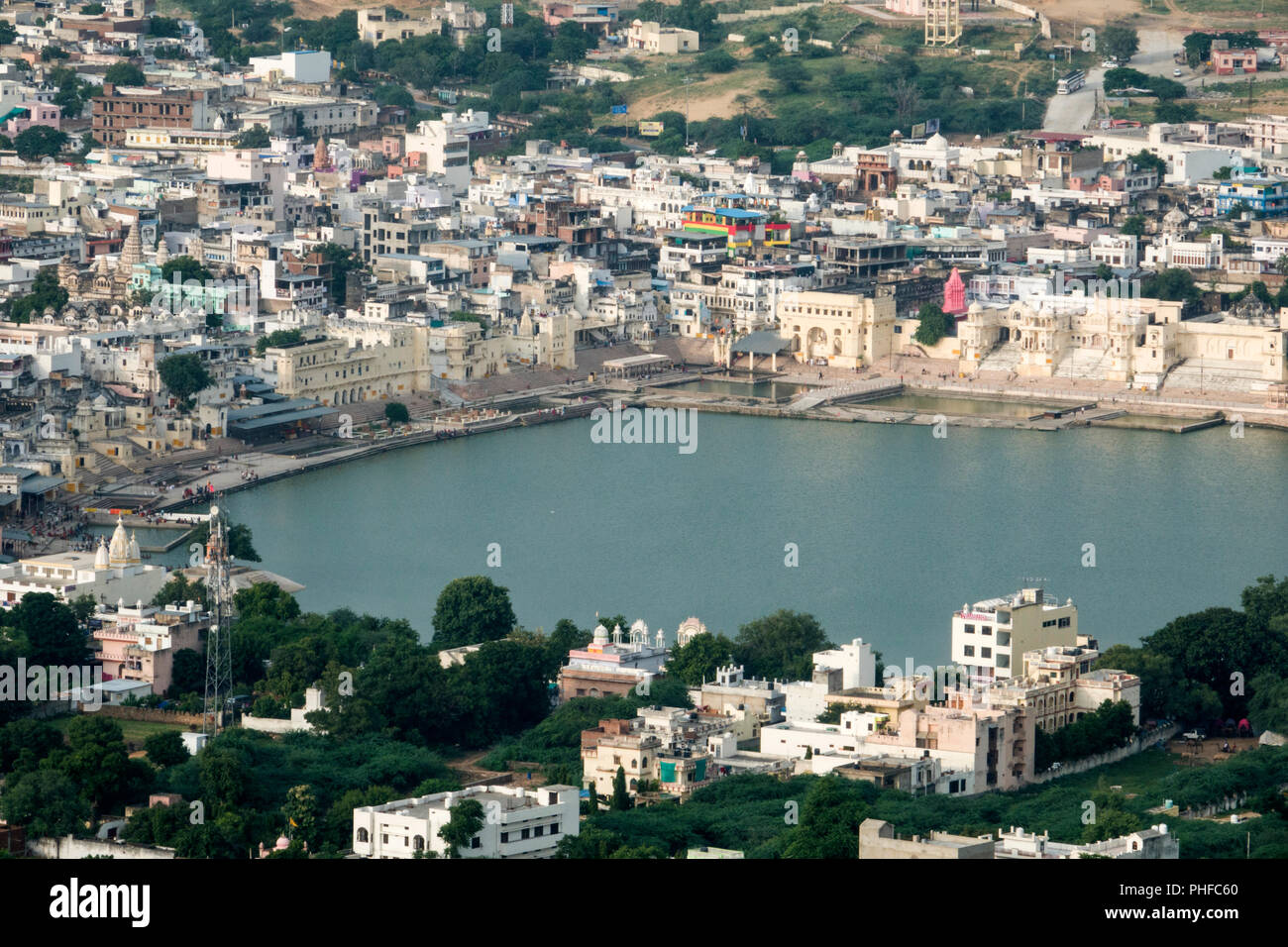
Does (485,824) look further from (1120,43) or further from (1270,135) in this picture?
(1120,43)

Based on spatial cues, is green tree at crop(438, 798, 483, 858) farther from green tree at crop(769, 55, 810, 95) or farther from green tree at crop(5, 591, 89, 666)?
green tree at crop(769, 55, 810, 95)

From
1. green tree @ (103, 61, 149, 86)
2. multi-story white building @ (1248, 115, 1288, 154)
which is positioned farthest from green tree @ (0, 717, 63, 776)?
green tree @ (103, 61, 149, 86)

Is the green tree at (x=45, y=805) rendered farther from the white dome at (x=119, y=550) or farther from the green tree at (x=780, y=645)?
the white dome at (x=119, y=550)

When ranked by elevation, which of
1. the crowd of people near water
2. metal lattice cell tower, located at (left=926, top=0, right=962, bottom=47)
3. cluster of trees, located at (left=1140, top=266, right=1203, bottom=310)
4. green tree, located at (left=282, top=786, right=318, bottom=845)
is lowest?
the crowd of people near water

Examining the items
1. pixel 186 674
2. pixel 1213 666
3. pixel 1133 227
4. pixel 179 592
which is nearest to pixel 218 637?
pixel 186 674

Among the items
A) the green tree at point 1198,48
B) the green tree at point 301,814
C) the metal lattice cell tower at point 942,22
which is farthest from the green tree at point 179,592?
the metal lattice cell tower at point 942,22
